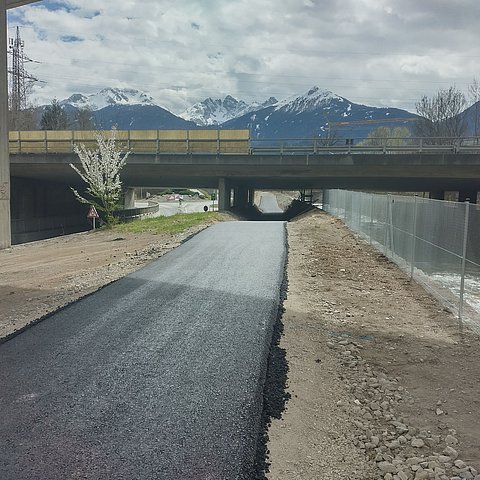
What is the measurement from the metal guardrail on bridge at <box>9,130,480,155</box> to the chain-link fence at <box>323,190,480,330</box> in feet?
65.2

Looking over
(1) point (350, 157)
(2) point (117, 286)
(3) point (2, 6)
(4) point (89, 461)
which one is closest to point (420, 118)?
(1) point (350, 157)

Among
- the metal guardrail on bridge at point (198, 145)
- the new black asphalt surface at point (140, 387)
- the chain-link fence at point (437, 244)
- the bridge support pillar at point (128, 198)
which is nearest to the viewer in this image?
the new black asphalt surface at point (140, 387)

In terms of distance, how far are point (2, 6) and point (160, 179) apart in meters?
23.2

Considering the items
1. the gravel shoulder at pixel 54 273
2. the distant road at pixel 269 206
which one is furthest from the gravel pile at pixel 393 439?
the distant road at pixel 269 206

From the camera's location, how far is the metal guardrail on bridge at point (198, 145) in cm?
3628

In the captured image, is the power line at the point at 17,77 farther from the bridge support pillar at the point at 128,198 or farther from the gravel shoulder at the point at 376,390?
the gravel shoulder at the point at 376,390

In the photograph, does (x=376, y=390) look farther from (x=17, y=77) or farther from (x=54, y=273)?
(x=17, y=77)

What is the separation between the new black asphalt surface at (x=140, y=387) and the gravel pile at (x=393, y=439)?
3.61 ft

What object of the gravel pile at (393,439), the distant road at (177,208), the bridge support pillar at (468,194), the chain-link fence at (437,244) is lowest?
the distant road at (177,208)

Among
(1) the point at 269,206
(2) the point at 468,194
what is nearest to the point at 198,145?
(2) the point at 468,194

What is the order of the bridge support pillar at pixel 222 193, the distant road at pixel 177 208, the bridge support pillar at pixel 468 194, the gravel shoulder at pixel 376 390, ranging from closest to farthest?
1. the gravel shoulder at pixel 376 390
2. the bridge support pillar at pixel 222 193
3. the bridge support pillar at pixel 468 194
4. the distant road at pixel 177 208

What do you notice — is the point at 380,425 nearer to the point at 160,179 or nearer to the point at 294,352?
the point at 294,352

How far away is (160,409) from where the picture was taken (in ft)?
16.6

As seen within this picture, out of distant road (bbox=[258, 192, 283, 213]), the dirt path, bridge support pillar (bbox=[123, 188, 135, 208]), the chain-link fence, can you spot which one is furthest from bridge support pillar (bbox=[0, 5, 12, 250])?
distant road (bbox=[258, 192, 283, 213])
